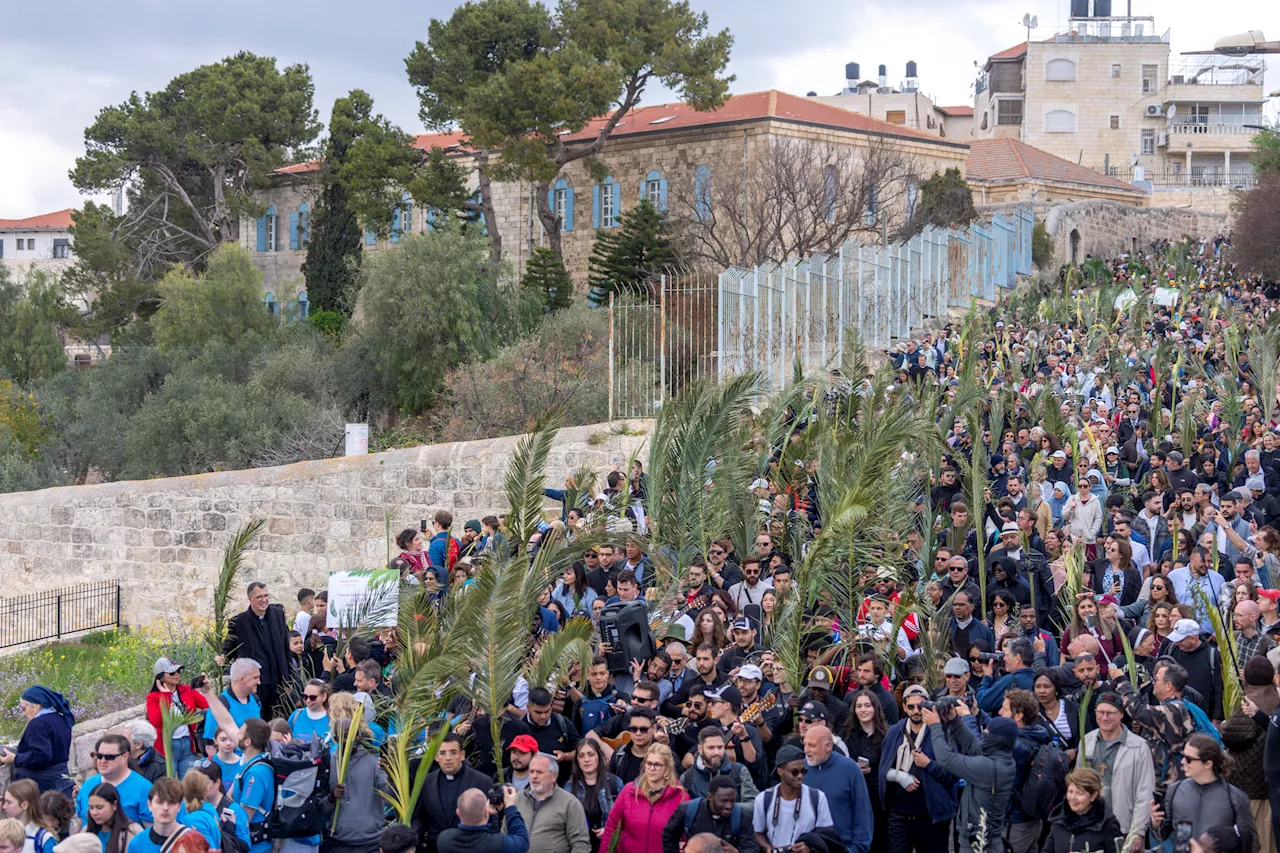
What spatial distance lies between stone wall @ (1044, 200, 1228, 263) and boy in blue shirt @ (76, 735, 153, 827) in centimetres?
3506

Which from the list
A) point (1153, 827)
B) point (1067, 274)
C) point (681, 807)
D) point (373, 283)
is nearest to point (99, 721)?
point (681, 807)

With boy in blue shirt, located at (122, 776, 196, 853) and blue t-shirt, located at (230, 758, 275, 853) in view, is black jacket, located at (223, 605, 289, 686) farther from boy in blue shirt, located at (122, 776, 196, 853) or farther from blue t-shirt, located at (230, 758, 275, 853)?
boy in blue shirt, located at (122, 776, 196, 853)

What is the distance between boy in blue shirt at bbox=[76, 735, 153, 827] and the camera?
682cm

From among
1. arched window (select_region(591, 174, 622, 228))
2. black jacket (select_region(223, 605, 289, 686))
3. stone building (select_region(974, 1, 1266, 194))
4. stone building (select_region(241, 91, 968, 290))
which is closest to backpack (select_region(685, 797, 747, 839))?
black jacket (select_region(223, 605, 289, 686))

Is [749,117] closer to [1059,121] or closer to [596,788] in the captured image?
[596,788]

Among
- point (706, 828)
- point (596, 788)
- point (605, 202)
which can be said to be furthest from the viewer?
point (605, 202)

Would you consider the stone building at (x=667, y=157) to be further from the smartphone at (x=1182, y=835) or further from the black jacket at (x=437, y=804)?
the smartphone at (x=1182, y=835)

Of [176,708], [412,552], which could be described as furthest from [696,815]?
[412,552]

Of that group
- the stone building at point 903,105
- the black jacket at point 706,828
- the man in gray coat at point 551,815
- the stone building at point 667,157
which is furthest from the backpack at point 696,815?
the stone building at point 903,105

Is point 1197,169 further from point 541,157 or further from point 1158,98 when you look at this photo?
point 541,157

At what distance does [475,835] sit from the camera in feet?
21.2

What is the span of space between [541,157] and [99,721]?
2865 cm

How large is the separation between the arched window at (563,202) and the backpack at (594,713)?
36.2 m

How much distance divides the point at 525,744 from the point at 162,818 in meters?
1.73
